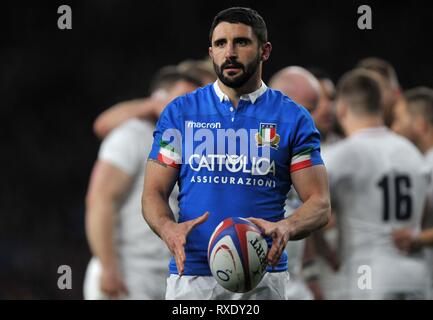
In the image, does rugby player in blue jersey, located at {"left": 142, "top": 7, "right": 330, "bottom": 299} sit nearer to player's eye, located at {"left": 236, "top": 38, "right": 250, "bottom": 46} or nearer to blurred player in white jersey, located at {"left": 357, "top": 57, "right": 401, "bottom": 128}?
player's eye, located at {"left": 236, "top": 38, "right": 250, "bottom": 46}

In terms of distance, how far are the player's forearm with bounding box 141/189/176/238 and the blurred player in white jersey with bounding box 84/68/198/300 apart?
2836 mm

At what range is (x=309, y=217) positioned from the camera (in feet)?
12.9

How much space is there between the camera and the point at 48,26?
1422 cm

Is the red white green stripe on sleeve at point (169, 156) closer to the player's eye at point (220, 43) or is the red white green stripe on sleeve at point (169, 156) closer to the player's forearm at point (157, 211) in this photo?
the player's forearm at point (157, 211)

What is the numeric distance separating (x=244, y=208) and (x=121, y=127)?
10.7ft

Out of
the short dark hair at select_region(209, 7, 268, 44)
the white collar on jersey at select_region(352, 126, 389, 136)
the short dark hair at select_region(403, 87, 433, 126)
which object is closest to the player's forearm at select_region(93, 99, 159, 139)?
the white collar on jersey at select_region(352, 126, 389, 136)

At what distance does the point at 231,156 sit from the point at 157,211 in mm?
370

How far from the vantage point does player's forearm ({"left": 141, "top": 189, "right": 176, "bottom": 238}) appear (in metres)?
3.90

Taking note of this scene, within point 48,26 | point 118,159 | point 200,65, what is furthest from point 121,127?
point 48,26

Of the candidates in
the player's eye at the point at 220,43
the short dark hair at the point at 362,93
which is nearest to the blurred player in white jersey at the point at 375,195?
the short dark hair at the point at 362,93

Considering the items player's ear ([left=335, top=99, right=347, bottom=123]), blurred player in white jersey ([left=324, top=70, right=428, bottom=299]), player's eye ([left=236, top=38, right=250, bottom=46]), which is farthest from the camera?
player's ear ([left=335, top=99, right=347, bottom=123])

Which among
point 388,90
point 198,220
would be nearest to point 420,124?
point 388,90

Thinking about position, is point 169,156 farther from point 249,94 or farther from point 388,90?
point 388,90

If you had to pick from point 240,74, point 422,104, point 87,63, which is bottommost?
point 240,74
